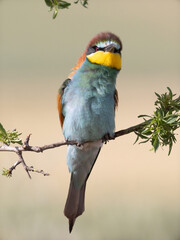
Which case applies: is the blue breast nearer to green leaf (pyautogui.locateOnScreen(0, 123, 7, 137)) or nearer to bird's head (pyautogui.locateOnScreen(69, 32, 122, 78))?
bird's head (pyautogui.locateOnScreen(69, 32, 122, 78))

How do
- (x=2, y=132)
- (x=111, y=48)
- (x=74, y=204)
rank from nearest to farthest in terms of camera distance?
(x=2, y=132), (x=111, y=48), (x=74, y=204)

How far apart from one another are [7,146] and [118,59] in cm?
83

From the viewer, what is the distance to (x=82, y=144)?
6.20ft

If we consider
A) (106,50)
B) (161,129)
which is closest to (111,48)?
(106,50)

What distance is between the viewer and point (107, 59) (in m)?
1.77

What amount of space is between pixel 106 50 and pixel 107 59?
48 mm

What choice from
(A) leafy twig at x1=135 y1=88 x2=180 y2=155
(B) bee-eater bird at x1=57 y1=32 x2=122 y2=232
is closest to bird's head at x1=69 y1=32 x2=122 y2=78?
(B) bee-eater bird at x1=57 y1=32 x2=122 y2=232

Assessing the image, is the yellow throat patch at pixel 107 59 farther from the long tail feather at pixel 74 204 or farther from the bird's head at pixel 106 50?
the long tail feather at pixel 74 204

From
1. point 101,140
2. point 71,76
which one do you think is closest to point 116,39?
point 71,76

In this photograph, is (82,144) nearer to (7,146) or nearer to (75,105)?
(75,105)

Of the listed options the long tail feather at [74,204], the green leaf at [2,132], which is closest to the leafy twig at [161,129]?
the green leaf at [2,132]

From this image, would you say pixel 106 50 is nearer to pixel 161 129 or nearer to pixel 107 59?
pixel 107 59

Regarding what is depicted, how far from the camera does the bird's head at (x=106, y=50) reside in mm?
1736

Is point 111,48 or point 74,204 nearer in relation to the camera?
point 111,48
